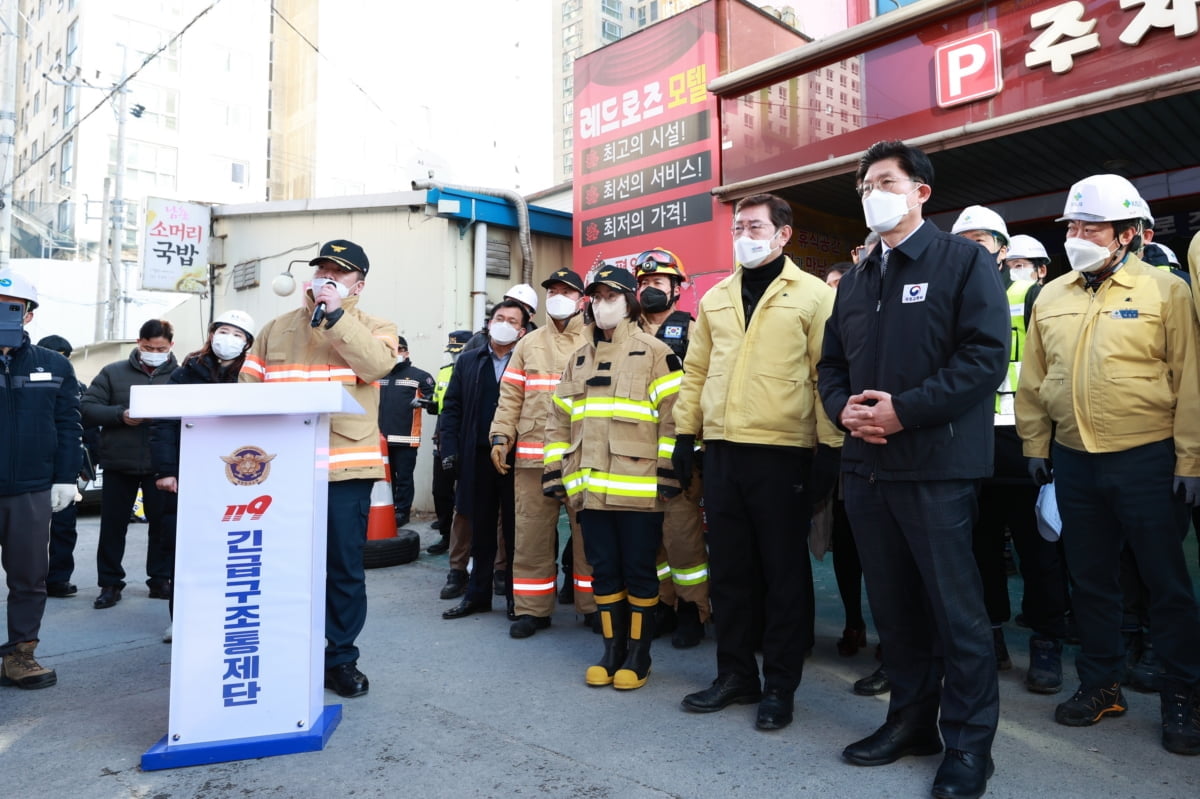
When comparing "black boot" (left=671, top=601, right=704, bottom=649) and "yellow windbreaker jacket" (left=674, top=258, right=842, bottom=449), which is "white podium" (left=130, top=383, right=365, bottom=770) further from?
"black boot" (left=671, top=601, right=704, bottom=649)

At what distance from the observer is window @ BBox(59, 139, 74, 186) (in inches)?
1572

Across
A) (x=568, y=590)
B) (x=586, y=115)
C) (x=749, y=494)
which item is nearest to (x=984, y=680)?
(x=749, y=494)

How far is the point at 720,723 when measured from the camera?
10.8 feet

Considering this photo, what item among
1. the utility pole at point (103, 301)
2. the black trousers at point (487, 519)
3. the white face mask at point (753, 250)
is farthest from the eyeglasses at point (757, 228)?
the utility pole at point (103, 301)

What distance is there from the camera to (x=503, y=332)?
18.1 ft

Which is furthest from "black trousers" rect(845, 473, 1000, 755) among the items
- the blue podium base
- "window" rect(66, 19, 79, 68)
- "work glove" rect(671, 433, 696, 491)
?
"window" rect(66, 19, 79, 68)

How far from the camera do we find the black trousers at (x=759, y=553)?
3.33 metres

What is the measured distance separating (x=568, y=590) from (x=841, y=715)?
2.49m

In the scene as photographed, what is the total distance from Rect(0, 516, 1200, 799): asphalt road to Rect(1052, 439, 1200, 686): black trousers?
30 cm

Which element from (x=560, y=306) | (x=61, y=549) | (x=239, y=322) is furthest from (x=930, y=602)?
(x=61, y=549)

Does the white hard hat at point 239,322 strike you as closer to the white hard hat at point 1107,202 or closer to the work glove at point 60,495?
the work glove at point 60,495

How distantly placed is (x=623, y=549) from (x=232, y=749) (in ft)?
6.00

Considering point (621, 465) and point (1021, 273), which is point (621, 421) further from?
point (1021, 273)

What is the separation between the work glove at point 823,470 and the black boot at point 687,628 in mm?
1317
